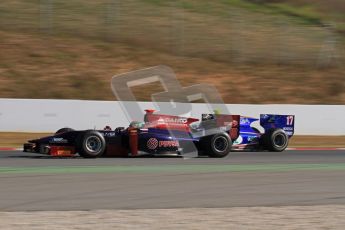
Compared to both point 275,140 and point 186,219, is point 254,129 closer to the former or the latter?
point 275,140

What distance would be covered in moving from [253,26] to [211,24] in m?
1.79

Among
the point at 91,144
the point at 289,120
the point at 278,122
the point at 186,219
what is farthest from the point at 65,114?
the point at 186,219

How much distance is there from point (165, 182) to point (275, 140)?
595cm

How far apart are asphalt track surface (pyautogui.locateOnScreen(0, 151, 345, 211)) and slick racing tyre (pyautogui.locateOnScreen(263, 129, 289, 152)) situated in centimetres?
128

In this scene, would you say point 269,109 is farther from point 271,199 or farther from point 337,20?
point 337,20

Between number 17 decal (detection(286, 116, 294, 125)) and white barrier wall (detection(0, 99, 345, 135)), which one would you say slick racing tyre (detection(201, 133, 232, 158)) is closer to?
number 17 decal (detection(286, 116, 294, 125))

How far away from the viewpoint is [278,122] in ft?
48.9

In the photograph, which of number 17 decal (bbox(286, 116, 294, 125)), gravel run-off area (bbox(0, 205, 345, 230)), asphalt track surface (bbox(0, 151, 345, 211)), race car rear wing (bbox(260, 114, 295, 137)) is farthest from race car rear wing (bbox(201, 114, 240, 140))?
gravel run-off area (bbox(0, 205, 345, 230))

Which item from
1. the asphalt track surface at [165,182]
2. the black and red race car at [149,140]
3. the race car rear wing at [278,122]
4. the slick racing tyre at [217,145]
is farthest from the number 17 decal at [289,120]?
the slick racing tyre at [217,145]

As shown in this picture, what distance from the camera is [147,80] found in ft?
81.3

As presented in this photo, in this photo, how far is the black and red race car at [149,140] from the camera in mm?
12422

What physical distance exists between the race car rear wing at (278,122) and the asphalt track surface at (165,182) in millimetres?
1537

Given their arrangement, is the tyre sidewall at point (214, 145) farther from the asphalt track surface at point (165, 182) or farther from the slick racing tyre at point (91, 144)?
the slick racing tyre at point (91, 144)

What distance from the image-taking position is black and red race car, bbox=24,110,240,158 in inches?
489
